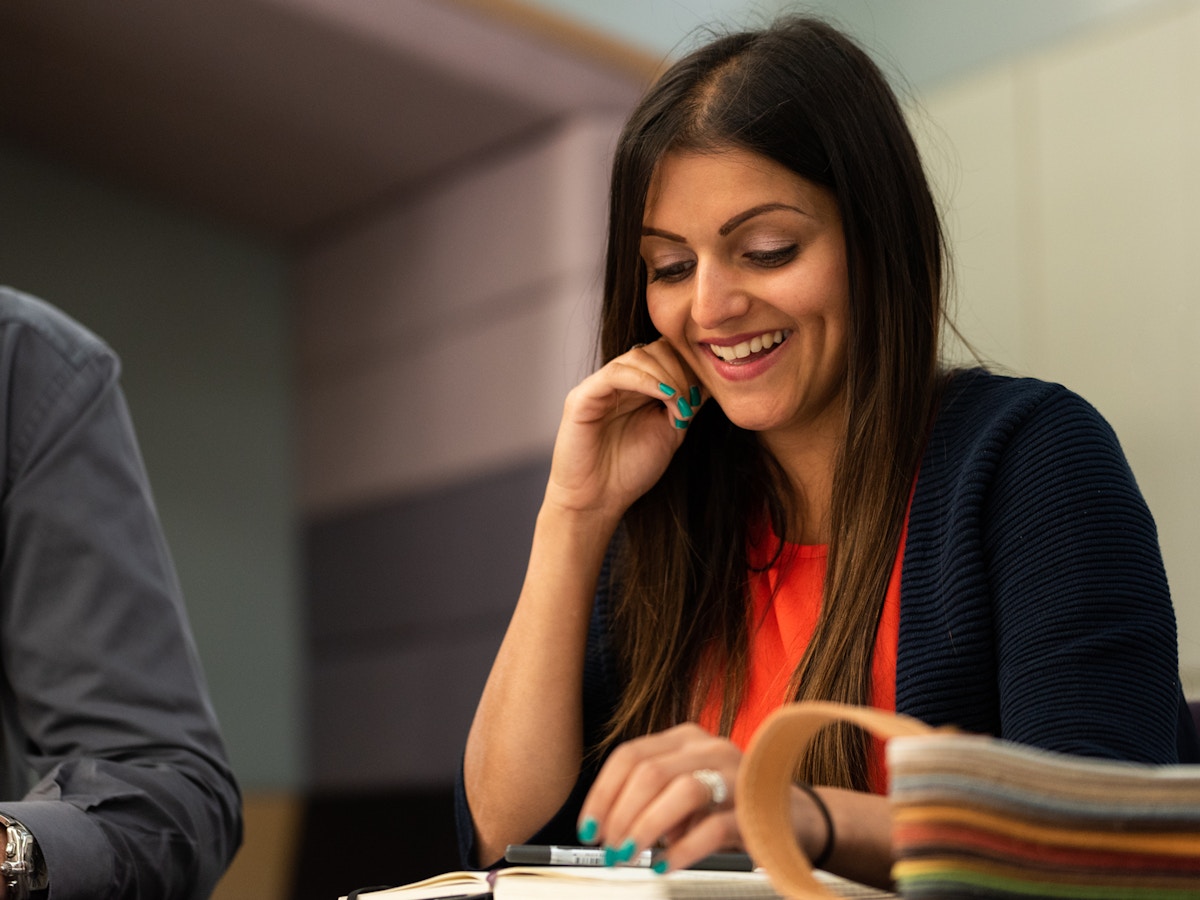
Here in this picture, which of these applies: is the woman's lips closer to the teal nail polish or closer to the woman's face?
the woman's face

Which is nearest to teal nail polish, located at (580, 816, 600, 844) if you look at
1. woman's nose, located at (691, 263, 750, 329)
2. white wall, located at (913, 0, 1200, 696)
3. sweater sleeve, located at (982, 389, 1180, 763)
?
sweater sleeve, located at (982, 389, 1180, 763)

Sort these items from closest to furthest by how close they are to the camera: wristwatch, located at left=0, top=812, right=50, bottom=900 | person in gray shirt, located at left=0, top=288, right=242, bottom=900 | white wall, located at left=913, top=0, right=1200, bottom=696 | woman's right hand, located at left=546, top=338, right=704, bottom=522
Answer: wristwatch, located at left=0, top=812, right=50, bottom=900, person in gray shirt, located at left=0, top=288, right=242, bottom=900, woman's right hand, located at left=546, top=338, right=704, bottom=522, white wall, located at left=913, top=0, right=1200, bottom=696

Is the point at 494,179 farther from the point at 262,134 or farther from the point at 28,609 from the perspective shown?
the point at 28,609

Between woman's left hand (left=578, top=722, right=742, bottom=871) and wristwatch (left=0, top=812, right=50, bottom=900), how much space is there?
548mm

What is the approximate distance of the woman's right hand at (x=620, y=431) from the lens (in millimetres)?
1193

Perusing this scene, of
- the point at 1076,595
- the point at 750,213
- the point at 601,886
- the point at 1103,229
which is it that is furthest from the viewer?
the point at 1103,229

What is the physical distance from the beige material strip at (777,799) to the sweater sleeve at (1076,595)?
11.6 inches

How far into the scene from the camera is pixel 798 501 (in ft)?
4.03

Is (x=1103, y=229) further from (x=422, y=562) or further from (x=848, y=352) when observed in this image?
(x=848, y=352)

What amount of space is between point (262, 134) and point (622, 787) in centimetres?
362

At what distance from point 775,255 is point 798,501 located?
0.24m

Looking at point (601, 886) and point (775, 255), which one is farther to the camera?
point (775, 255)

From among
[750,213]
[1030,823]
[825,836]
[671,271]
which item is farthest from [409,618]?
[1030,823]

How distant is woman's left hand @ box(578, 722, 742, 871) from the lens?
0.59 meters
